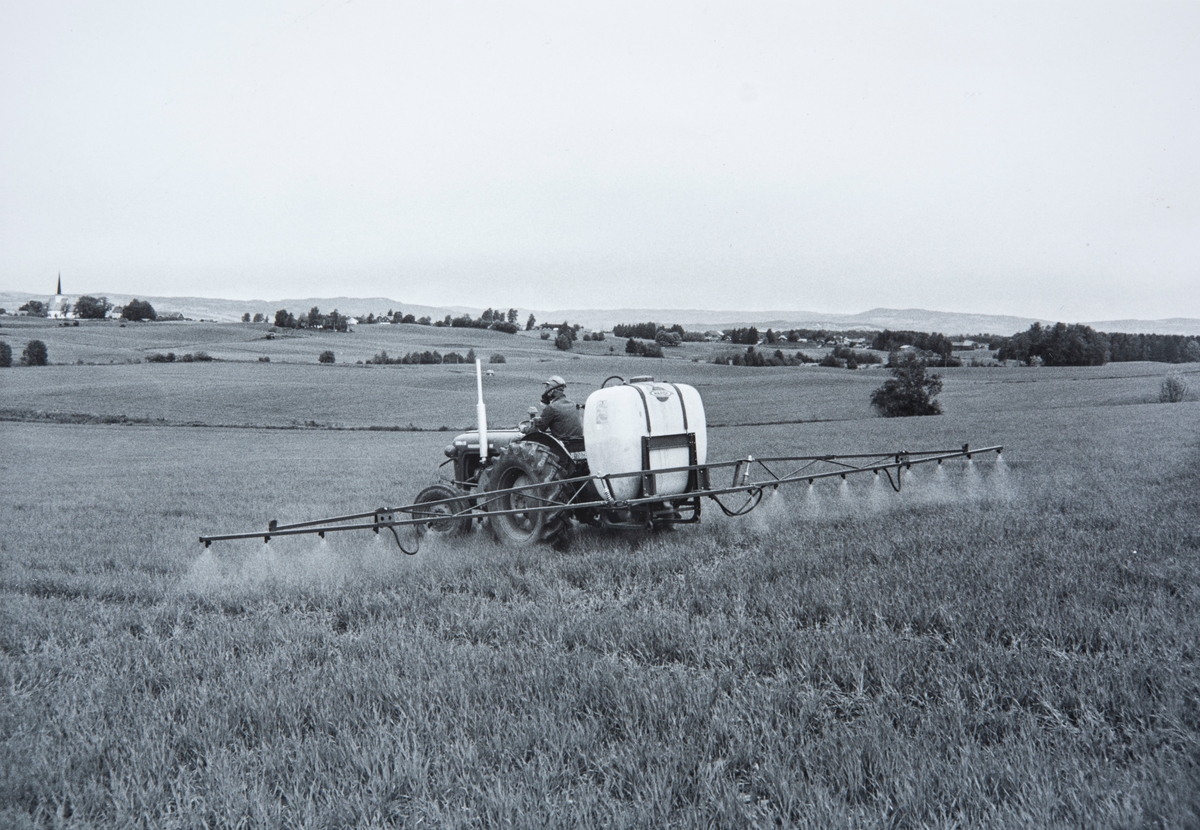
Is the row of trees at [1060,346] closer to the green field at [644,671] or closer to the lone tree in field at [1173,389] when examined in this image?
the lone tree in field at [1173,389]

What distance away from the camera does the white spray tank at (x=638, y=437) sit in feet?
22.9

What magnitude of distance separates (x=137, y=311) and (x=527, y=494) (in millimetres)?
58165

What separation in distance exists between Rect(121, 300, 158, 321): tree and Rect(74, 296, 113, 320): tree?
7004 mm

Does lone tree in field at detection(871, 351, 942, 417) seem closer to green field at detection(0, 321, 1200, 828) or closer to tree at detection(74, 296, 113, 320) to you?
green field at detection(0, 321, 1200, 828)

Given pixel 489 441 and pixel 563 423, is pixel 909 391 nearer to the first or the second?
pixel 489 441

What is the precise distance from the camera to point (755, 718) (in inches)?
134

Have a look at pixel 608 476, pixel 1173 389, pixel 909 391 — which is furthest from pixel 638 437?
pixel 909 391

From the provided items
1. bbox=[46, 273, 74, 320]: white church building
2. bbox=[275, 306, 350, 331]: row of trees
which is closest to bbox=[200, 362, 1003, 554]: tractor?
bbox=[46, 273, 74, 320]: white church building

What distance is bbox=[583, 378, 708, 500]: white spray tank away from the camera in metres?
6.96

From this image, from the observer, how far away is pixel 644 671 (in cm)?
409

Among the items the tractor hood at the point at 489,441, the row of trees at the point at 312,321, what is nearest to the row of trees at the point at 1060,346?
the tractor hood at the point at 489,441

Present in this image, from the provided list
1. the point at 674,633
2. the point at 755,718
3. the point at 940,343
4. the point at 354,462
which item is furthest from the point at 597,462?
the point at 940,343

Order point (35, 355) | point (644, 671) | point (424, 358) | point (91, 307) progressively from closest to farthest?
point (644, 671), point (35, 355), point (91, 307), point (424, 358)

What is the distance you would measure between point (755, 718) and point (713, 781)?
555mm
